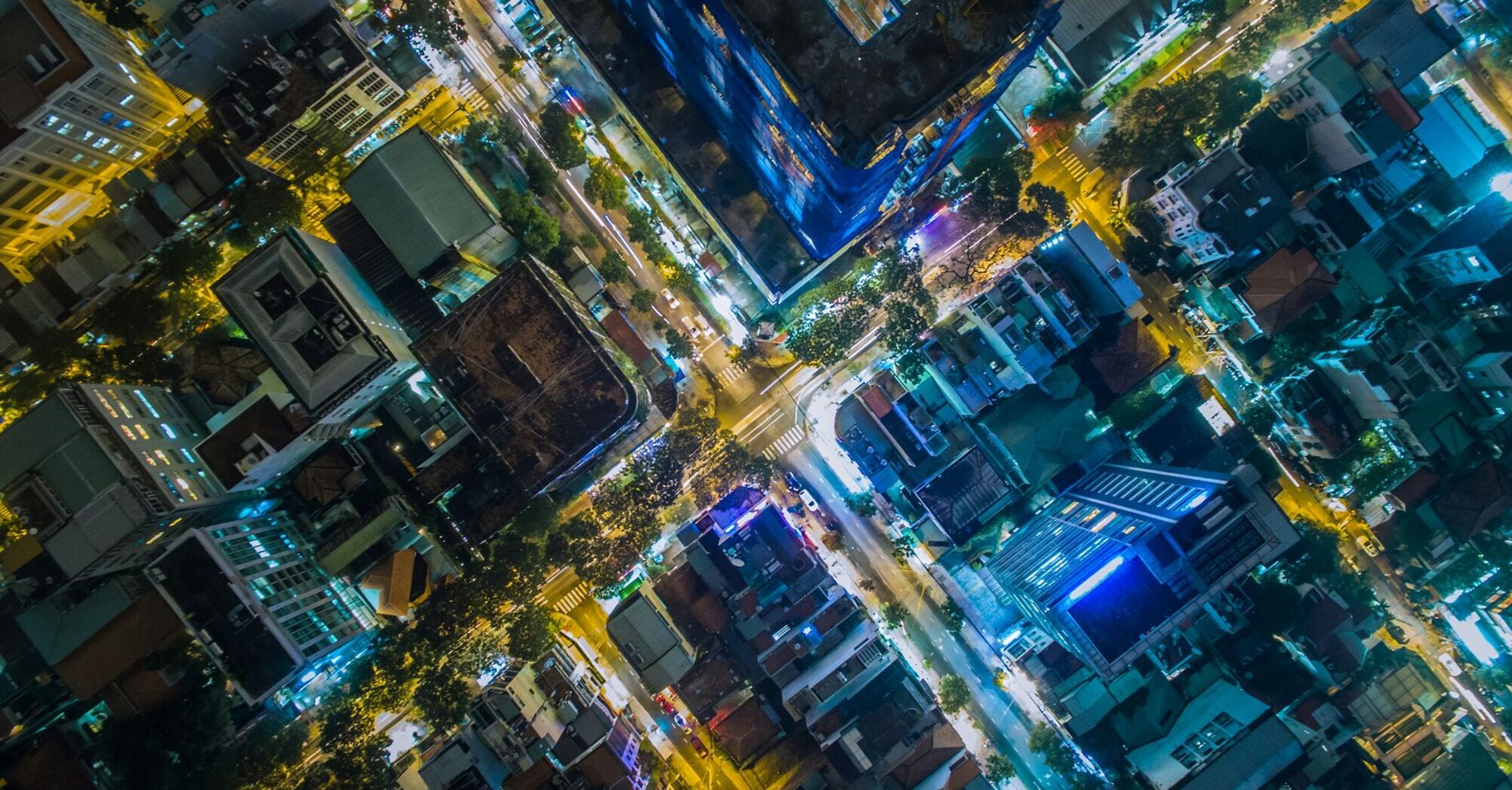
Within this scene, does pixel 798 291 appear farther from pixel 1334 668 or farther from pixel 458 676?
pixel 1334 668

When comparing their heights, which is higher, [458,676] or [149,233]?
[149,233]

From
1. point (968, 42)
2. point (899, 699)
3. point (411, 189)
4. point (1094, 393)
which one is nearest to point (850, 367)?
point (1094, 393)

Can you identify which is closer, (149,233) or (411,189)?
(411,189)

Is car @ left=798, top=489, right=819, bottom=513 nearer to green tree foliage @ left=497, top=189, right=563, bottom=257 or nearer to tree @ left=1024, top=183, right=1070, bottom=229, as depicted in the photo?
green tree foliage @ left=497, top=189, right=563, bottom=257

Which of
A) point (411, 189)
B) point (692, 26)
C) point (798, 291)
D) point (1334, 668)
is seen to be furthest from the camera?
point (798, 291)

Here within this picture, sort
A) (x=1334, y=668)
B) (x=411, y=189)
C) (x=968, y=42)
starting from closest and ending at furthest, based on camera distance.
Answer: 1. (x=968, y=42)
2. (x=411, y=189)
3. (x=1334, y=668)

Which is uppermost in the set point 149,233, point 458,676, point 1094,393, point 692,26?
point 149,233
